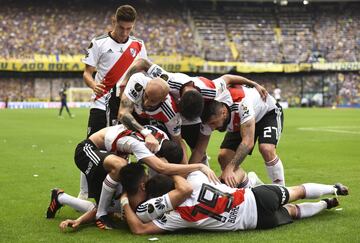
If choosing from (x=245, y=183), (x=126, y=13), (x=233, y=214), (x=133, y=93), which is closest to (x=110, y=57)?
(x=126, y=13)

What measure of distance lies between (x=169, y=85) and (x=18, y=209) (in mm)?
2658

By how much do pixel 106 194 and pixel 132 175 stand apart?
1.80 ft

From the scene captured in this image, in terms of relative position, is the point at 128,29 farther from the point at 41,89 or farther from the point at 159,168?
the point at 41,89

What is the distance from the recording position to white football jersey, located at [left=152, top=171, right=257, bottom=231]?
6.43 metres

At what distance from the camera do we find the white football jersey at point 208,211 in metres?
6.43

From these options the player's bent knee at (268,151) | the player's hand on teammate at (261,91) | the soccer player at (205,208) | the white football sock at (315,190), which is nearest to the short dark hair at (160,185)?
the soccer player at (205,208)

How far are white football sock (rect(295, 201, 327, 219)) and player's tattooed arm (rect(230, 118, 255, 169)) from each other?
88 cm

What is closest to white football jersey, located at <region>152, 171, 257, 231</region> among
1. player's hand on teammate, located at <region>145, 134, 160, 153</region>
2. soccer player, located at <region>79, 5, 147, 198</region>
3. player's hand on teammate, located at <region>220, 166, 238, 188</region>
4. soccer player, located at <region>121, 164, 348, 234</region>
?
soccer player, located at <region>121, 164, 348, 234</region>

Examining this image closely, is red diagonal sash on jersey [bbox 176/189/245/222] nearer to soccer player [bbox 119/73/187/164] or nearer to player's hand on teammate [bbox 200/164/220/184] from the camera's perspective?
player's hand on teammate [bbox 200/164/220/184]

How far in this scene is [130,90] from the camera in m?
7.16

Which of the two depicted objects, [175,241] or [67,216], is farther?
[67,216]

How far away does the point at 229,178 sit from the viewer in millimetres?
7309

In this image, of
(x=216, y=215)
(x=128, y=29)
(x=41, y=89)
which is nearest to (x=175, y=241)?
(x=216, y=215)

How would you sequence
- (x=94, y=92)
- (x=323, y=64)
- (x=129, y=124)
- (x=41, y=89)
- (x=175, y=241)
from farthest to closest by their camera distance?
(x=323, y=64), (x=41, y=89), (x=94, y=92), (x=129, y=124), (x=175, y=241)
